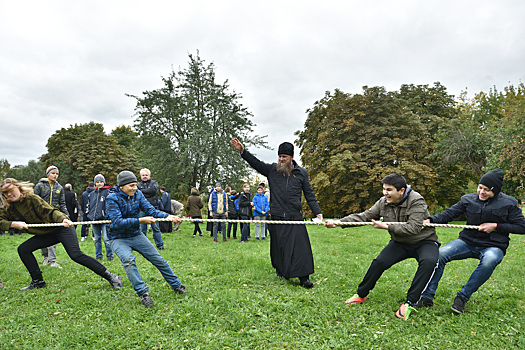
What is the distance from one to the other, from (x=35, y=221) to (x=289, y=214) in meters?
4.19

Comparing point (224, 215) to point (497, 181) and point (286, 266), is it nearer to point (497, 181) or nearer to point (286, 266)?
point (286, 266)

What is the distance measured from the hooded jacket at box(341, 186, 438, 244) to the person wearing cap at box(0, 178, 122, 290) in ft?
13.6

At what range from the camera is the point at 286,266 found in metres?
5.65

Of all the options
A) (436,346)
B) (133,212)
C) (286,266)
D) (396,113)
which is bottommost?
(436,346)

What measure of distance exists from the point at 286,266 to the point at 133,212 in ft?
8.58

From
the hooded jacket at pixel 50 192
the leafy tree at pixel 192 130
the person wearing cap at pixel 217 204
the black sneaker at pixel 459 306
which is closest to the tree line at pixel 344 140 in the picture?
the leafy tree at pixel 192 130

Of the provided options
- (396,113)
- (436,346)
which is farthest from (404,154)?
(436,346)

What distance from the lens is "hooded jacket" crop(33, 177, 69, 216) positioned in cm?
736

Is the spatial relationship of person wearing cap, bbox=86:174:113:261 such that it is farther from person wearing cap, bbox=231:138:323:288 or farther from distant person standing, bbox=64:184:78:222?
person wearing cap, bbox=231:138:323:288

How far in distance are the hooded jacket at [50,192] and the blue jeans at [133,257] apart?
11.3 feet

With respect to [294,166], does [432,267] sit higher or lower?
lower

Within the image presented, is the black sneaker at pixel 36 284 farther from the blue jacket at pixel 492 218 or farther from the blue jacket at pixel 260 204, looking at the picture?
the blue jacket at pixel 260 204

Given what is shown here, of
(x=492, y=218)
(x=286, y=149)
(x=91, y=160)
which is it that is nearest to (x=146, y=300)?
(x=286, y=149)

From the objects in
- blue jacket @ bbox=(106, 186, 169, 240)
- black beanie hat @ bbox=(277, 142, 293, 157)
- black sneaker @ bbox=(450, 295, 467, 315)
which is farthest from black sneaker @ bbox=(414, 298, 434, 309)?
blue jacket @ bbox=(106, 186, 169, 240)
